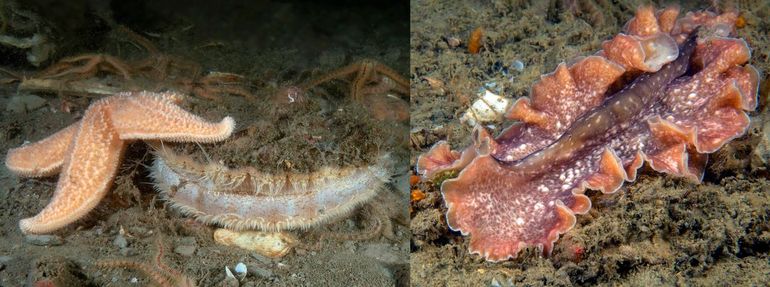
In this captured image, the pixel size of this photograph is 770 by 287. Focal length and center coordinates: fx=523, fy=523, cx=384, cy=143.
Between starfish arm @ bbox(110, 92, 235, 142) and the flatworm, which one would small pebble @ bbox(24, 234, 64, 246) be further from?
the flatworm

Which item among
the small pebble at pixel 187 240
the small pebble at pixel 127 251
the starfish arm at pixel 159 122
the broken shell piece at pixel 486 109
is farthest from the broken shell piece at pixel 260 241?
the broken shell piece at pixel 486 109

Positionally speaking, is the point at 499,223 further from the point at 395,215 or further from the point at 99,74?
the point at 99,74

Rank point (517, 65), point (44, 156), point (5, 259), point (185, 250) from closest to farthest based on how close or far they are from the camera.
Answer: point (5, 259) → point (185, 250) → point (44, 156) → point (517, 65)

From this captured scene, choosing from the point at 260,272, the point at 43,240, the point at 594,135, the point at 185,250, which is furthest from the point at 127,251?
the point at 594,135

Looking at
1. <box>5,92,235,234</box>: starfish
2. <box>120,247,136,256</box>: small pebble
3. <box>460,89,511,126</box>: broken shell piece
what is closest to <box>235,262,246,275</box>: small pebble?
<box>120,247,136,256</box>: small pebble

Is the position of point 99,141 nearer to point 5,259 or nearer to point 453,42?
point 5,259
